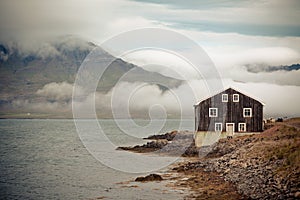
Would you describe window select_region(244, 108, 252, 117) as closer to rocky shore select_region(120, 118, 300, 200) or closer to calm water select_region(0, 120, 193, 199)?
rocky shore select_region(120, 118, 300, 200)

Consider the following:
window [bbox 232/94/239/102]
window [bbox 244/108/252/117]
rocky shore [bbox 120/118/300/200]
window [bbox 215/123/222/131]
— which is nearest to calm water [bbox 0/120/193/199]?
rocky shore [bbox 120/118/300/200]

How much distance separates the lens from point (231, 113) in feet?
196

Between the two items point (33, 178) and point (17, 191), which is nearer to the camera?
point (17, 191)

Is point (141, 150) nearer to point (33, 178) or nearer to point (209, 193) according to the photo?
point (33, 178)

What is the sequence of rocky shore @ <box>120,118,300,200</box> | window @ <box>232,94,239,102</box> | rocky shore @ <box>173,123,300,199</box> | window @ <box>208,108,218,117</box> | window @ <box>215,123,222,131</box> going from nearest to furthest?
1. rocky shore @ <box>173,123,300,199</box>
2. rocky shore @ <box>120,118,300,200</box>
3. window @ <box>232,94,239,102</box>
4. window @ <box>208,108,218,117</box>
5. window @ <box>215,123,222,131</box>

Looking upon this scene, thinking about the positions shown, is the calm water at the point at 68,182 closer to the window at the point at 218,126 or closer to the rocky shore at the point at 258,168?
the rocky shore at the point at 258,168

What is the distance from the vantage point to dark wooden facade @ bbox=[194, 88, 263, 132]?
5931 centimetres

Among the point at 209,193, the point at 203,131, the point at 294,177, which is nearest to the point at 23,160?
the point at 203,131

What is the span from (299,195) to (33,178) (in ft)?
99.2

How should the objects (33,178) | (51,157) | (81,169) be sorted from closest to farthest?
(33,178) → (81,169) → (51,157)

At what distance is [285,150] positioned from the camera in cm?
3788

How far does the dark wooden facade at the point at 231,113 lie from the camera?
5931cm

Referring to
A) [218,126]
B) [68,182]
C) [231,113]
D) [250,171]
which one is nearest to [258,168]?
[250,171]

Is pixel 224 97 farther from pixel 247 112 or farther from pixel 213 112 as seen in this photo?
pixel 247 112
